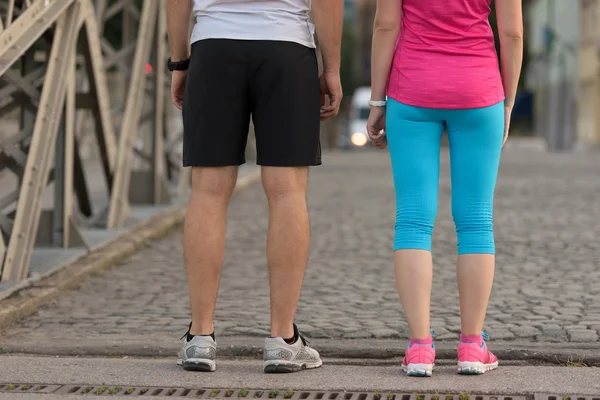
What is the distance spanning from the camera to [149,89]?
1257 cm

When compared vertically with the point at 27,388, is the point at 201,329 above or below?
above

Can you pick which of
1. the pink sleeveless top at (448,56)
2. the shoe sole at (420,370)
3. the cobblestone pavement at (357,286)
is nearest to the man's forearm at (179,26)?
the pink sleeveless top at (448,56)

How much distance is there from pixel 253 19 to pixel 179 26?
1.07 ft

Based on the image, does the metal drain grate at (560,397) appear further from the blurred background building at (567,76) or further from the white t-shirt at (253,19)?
the blurred background building at (567,76)

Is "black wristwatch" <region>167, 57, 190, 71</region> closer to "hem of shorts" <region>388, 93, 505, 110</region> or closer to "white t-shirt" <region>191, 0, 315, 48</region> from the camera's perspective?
"white t-shirt" <region>191, 0, 315, 48</region>

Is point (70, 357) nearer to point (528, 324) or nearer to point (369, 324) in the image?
point (369, 324)

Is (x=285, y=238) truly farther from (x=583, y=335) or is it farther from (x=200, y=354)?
(x=583, y=335)

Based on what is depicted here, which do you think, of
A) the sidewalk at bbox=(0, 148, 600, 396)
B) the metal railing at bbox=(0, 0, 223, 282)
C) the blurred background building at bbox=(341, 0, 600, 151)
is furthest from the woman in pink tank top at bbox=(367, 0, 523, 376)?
the blurred background building at bbox=(341, 0, 600, 151)

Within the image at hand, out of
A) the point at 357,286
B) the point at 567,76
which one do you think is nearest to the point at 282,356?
the point at 357,286

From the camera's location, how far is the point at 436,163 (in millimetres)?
4797

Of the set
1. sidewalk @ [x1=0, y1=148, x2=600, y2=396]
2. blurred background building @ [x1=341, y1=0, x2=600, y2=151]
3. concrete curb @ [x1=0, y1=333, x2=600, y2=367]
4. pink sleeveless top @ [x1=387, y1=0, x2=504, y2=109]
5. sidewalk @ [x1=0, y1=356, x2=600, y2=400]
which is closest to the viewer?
sidewalk @ [x1=0, y1=356, x2=600, y2=400]

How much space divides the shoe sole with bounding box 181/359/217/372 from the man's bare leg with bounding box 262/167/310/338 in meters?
0.25

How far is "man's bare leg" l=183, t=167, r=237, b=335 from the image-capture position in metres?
4.84

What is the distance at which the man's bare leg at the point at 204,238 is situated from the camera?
191 inches
